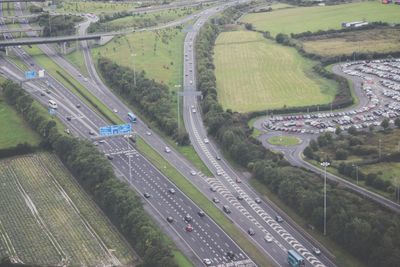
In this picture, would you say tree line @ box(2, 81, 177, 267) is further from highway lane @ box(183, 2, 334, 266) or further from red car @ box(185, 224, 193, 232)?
highway lane @ box(183, 2, 334, 266)

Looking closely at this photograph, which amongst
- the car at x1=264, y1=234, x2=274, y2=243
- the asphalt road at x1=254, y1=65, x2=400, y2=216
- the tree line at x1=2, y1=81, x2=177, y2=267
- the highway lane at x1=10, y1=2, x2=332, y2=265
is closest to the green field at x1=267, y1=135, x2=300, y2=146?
the asphalt road at x1=254, y1=65, x2=400, y2=216

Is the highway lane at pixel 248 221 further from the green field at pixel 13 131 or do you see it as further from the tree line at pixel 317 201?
the green field at pixel 13 131

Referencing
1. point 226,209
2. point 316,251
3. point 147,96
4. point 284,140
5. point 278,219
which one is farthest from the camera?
point 147,96

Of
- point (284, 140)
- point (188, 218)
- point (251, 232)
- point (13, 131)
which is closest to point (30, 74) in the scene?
point (13, 131)

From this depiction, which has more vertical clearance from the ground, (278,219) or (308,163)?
(308,163)

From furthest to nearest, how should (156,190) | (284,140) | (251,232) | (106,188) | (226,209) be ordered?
(284,140) → (156,190) → (106,188) → (226,209) → (251,232)

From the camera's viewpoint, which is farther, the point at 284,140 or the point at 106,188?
the point at 284,140

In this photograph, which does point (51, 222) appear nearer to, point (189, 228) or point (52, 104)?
point (189, 228)
